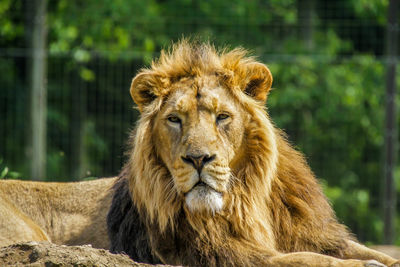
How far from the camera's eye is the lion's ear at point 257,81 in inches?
179

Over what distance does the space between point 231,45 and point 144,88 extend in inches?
268

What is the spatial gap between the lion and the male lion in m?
0.72

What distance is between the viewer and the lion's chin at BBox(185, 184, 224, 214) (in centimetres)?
409

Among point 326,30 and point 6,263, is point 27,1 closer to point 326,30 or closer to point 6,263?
point 326,30

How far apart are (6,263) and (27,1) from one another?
707cm

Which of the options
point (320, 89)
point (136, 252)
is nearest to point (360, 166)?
point (320, 89)

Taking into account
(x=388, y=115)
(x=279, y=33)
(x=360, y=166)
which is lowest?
(x=360, y=166)

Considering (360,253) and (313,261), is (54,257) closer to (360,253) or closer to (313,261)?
(313,261)

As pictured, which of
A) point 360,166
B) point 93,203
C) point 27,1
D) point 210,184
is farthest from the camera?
point 360,166

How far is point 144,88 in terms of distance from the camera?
461 cm

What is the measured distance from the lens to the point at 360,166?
10703 mm

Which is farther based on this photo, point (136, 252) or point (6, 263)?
point (136, 252)

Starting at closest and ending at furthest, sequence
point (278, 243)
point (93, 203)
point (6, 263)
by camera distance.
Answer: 1. point (6, 263)
2. point (278, 243)
3. point (93, 203)

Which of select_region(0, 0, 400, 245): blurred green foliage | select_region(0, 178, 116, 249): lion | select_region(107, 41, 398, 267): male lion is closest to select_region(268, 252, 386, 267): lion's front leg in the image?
select_region(107, 41, 398, 267): male lion
